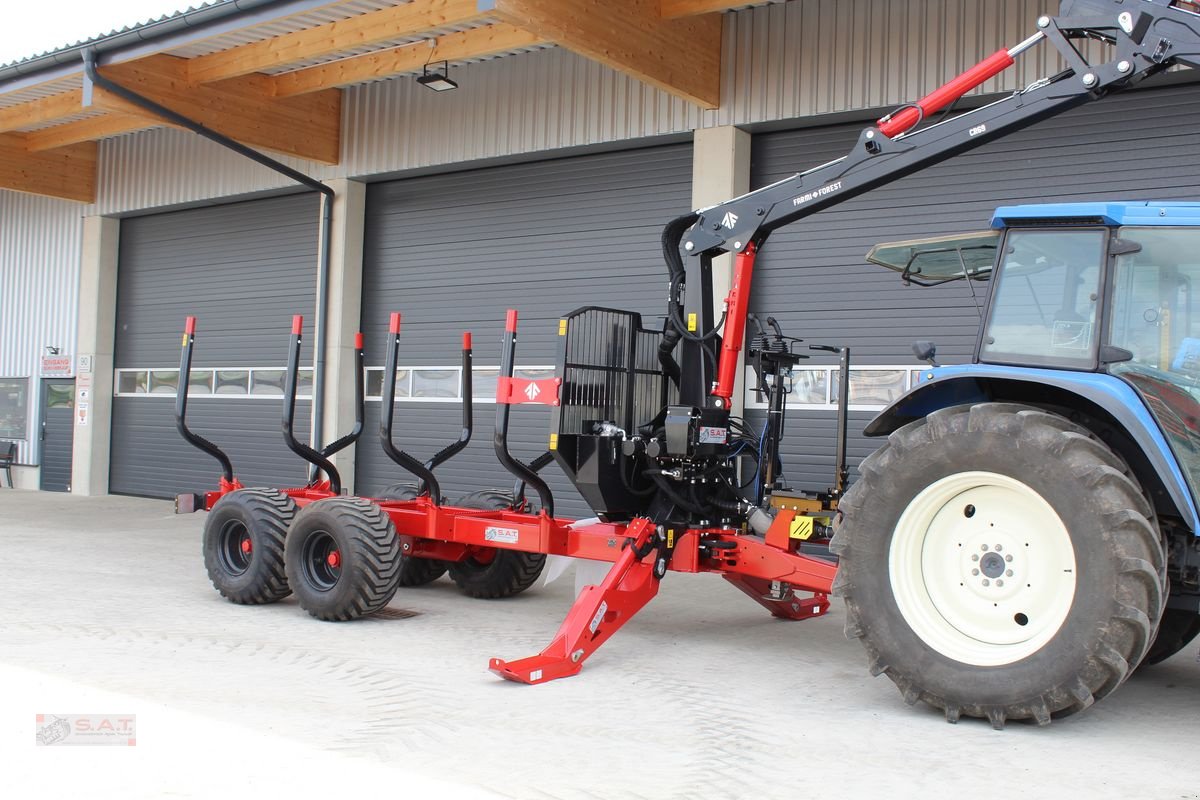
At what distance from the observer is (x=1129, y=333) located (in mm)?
5125

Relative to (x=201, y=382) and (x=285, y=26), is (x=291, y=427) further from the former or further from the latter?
(x=201, y=382)

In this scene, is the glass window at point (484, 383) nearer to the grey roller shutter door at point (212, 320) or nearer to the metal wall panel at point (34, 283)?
the grey roller shutter door at point (212, 320)

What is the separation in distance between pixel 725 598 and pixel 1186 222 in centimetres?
490

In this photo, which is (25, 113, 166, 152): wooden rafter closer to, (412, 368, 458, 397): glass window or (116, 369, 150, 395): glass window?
(116, 369, 150, 395): glass window

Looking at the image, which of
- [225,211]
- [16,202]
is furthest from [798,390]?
[16,202]

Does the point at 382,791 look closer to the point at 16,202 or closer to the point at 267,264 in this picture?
the point at 267,264

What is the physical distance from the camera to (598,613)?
20.9ft

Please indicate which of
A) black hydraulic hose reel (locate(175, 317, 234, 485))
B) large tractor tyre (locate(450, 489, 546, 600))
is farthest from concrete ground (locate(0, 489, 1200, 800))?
black hydraulic hose reel (locate(175, 317, 234, 485))

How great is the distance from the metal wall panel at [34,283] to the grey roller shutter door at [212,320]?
1.00m

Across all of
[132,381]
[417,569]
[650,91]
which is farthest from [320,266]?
[417,569]

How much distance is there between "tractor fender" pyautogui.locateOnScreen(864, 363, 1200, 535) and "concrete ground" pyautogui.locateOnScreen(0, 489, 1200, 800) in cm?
113

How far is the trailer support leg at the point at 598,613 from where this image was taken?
236 inches

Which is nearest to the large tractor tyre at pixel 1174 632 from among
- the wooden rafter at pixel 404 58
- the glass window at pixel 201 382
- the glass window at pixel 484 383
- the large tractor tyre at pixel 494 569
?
the large tractor tyre at pixel 494 569

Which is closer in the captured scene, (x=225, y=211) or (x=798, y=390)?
(x=798, y=390)
